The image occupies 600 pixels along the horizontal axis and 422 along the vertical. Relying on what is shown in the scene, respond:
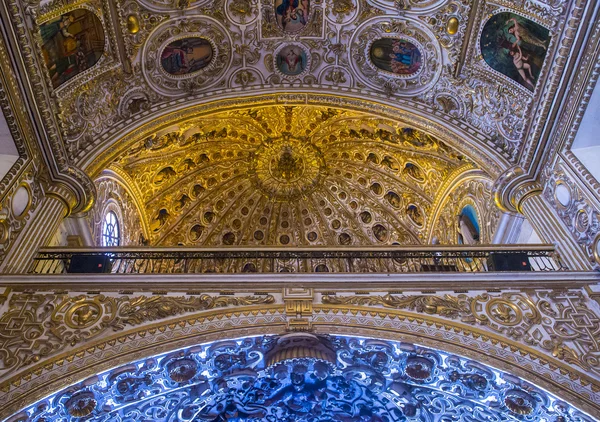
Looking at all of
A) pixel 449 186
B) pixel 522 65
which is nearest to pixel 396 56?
pixel 522 65

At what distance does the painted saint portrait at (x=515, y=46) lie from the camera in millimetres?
8977

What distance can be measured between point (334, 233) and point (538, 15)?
8.60m

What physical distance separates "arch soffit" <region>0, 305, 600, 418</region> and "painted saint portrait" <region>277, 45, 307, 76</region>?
23.8 feet

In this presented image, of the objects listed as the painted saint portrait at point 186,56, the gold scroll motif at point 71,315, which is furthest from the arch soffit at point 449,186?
the painted saint portrait at point 186,56

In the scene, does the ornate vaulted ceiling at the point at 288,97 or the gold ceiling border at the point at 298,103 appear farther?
the gold ceiling border at the point at 298,103

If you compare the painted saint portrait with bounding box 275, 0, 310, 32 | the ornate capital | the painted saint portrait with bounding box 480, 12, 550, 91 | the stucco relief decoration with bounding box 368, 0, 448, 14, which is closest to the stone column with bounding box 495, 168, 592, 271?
the ornate capital

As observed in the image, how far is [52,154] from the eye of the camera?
8.83m

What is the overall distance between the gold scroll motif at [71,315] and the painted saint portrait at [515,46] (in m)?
6.30

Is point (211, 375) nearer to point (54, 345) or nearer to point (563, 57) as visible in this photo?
point (54, 345)

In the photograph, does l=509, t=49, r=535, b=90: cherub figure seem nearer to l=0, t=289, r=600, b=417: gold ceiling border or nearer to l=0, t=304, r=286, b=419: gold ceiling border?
l=0, t=289, r=600, b=417: gold ceiling border

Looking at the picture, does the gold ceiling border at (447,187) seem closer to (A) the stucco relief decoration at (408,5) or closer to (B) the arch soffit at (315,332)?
(A) the stucco relief decoration at (408,5)

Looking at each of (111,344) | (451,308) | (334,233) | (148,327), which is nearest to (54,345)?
(111,344)

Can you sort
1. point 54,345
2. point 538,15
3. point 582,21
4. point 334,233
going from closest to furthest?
point 54,345 < point 582,21 < point 538,15 < point 334,233

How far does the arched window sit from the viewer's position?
36.4 ft
